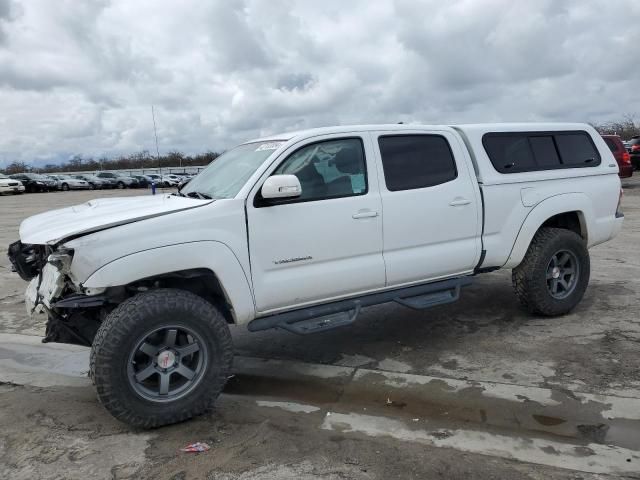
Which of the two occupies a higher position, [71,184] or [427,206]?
[71,184]

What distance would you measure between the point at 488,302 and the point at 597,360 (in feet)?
6.10

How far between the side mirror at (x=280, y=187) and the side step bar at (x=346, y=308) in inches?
36.5

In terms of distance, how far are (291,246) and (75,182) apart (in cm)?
4680

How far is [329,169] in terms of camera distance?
4285 millimetres

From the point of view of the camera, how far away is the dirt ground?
3127 millimetres

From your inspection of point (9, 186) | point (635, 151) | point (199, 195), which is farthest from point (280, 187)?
point (9, 186)

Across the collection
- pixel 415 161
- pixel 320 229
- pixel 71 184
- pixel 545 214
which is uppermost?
pixel 415 161

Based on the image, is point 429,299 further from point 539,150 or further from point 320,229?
point 539,150

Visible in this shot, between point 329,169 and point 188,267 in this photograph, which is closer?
point 188,267

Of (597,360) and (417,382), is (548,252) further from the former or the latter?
(417,382)

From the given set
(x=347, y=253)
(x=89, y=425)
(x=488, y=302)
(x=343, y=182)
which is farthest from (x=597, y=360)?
(x=89, y=425)

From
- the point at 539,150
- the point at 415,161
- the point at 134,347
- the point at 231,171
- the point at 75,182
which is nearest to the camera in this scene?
the point at 134,347

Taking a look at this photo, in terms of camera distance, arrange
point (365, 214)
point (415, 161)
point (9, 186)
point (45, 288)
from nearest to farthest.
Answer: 1. point (45, 288)
2. point (365, 214)
3. point (415, 161)
4. point (9, 186)

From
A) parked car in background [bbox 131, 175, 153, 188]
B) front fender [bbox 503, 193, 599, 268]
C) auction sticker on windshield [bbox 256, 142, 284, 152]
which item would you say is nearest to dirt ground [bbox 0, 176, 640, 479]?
front fender [bbox 503, 193, 599, 268]
